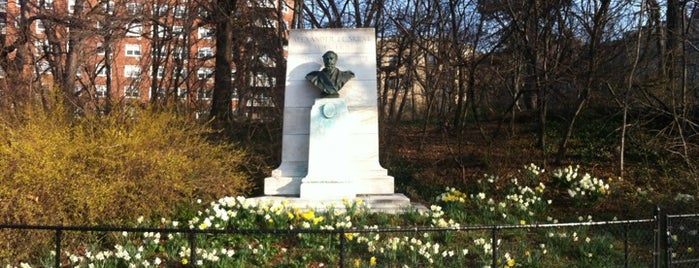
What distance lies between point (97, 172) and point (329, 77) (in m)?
4.28

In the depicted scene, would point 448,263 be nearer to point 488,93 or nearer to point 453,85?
point 453,85

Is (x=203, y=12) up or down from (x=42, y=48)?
up

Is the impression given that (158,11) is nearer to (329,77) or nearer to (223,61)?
(223,61)

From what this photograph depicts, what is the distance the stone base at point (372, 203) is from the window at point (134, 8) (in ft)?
31.5

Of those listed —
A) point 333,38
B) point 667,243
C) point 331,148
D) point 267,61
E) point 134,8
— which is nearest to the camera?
point 667,243

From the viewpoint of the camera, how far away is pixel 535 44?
1484 cm

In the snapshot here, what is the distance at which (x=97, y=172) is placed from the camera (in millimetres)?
7836

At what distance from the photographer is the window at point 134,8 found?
55.4ft

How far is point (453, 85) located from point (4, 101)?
39.3 ft

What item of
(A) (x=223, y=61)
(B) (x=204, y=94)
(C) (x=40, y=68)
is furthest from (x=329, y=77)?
(C) (x=40, y=68)

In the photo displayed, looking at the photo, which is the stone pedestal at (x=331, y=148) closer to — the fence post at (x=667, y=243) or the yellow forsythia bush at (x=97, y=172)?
the yellow forsythia bush at (x=97, y=172)

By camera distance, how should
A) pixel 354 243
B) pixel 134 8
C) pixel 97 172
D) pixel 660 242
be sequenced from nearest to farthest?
pixel 660 242
pixel 354 243
pixel 97 172
pixel 134 8

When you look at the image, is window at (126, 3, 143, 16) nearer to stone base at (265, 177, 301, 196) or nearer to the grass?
stone base at (265, 177, 301, 196)

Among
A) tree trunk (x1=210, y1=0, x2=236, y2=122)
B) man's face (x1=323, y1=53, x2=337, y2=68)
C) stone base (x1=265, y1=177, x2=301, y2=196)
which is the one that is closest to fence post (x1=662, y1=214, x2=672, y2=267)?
→ stone base (x1=265, y1=177, x2=301, y2=196)
